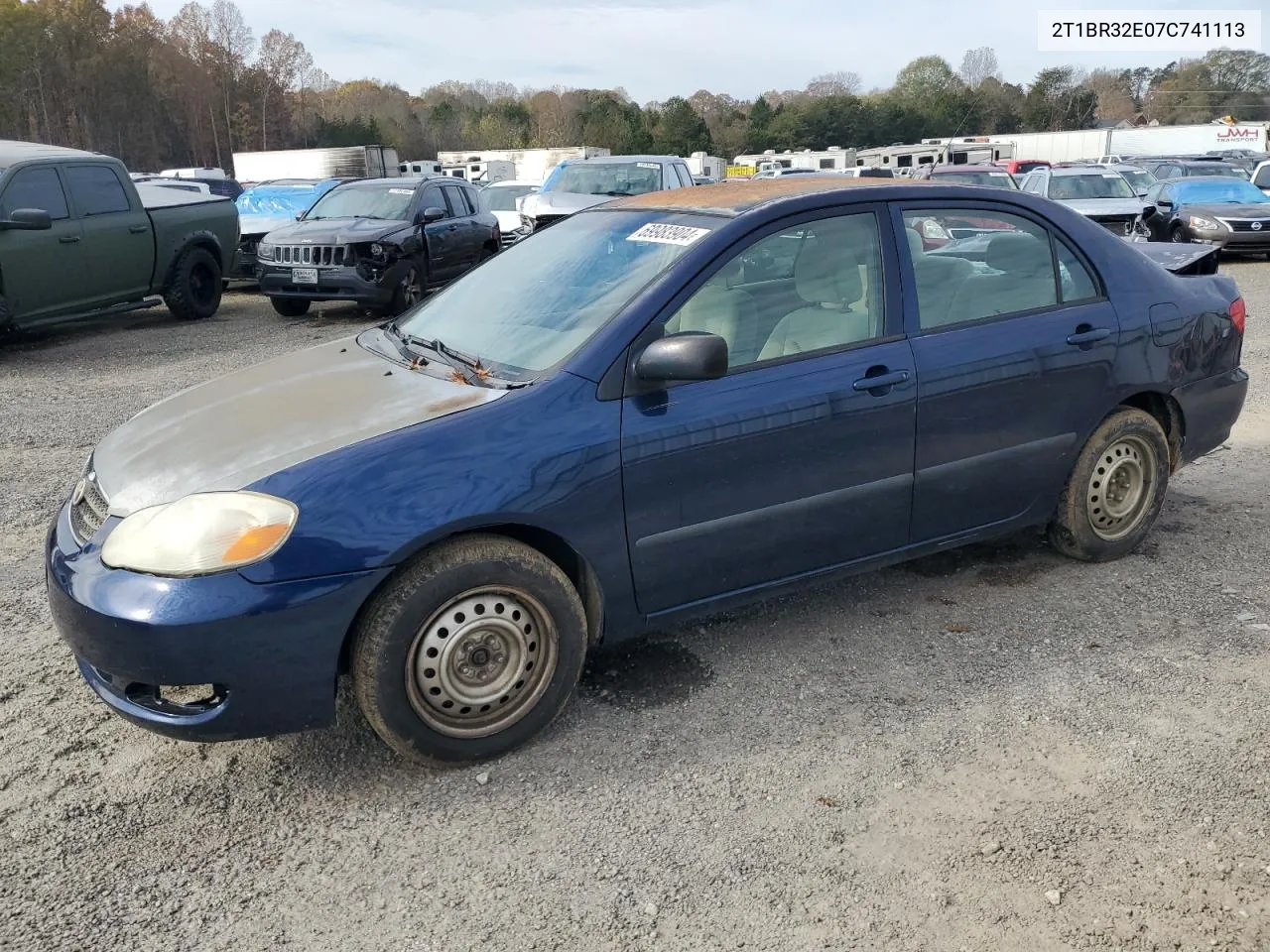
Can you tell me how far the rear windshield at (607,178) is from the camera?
574 inches

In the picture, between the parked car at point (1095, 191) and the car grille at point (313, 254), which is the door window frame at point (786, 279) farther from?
the parked car at point (1095, 191)

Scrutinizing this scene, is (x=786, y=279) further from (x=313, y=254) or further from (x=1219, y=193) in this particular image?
(x=1219, y=193)

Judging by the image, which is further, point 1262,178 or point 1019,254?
point 1262,178

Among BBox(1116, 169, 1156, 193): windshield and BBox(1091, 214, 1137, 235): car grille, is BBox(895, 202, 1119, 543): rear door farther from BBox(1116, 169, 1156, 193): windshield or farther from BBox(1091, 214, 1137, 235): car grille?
BBox(1116, 169, 1156, 193): windshield

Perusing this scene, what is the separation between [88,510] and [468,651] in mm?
1245

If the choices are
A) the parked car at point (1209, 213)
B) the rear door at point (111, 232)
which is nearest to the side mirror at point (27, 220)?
the rear door at point (111, 232)

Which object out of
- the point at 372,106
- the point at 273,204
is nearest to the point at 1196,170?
the point at 273,204

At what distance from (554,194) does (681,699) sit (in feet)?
40.2

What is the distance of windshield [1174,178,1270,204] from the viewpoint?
1822cm

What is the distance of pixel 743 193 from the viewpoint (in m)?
3.92

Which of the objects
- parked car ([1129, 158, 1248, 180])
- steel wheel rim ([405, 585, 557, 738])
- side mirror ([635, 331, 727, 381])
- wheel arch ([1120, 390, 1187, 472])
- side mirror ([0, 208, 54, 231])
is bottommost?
steel wheel rim ([405, 585, 557, 738])

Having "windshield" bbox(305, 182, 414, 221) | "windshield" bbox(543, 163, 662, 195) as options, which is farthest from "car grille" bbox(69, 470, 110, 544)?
"windshield" bbox(543, 163, 662, 195)

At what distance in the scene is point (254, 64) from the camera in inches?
3364

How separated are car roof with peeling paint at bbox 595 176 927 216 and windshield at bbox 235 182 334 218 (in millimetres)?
13846
